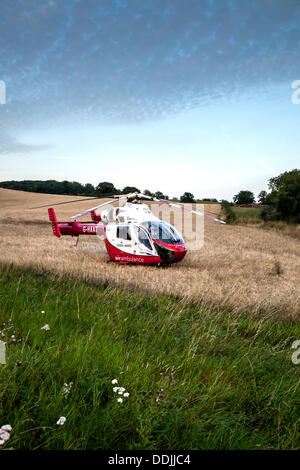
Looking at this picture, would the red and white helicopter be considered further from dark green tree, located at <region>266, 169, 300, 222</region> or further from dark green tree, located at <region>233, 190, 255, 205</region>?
dark green tree, located at <region>233, 190, 255, 205</region>

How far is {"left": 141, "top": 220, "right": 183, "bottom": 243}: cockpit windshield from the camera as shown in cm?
1191

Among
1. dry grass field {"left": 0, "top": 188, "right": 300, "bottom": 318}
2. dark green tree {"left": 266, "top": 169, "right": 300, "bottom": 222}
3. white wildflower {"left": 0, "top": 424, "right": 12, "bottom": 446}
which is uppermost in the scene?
dark green tree {"left": 266, "top": 169, "right": 300, "bottom": 222}

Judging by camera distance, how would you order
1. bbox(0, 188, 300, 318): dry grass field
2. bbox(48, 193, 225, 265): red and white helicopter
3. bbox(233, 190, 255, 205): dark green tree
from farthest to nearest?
bbox(233, 190, 255, 205): dark green tree → bbox(48, 193, 225, 265): red and white helicopter → bbox(0, 188, 300, 318): dry grass field

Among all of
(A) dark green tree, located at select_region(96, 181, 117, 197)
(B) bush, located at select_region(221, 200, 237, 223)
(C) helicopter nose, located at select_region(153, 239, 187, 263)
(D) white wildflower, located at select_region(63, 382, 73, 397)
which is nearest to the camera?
(D) white wildflower, located at select_region(63, 382, 73, 397)

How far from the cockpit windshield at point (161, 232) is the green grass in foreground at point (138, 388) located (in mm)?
7771

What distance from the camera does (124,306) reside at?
16.3 ft

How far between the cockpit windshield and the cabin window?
2.52 feet

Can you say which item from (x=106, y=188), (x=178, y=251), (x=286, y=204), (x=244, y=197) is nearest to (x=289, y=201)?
(x=286, y=204)

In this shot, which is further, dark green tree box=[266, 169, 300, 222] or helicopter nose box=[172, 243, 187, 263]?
dark green tree box=[266, 169, 300, 222]

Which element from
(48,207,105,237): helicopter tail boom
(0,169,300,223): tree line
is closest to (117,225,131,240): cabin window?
(48,207,105,237): helicopter tail boom

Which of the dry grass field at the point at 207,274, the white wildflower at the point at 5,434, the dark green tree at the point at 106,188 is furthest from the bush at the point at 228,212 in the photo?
the white wildflower at the point at 5,434

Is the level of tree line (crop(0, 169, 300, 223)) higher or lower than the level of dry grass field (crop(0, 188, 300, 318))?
higher
